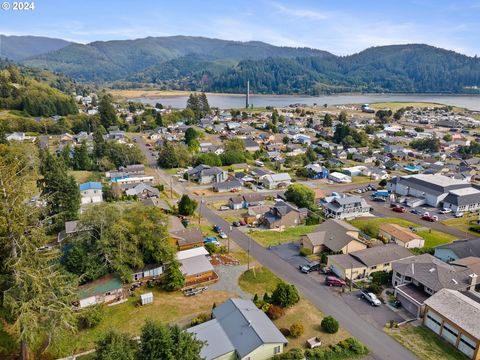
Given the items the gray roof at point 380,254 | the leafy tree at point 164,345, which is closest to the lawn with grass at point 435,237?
the gray roof at point 380,254

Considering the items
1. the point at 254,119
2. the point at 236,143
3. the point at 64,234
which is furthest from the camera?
the point at 254,119

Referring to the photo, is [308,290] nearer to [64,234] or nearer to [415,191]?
[64,234]

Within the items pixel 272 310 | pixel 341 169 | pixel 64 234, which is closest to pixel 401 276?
pixel 272 310

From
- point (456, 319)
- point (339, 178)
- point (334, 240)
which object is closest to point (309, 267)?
point (334, 240)

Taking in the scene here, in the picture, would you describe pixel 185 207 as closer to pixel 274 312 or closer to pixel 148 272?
pixel 148 272

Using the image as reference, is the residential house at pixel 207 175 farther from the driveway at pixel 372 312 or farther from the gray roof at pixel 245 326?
the gray roof at pixel 245 326

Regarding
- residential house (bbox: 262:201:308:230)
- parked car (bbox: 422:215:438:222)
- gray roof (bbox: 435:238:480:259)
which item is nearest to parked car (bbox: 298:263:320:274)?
residential house (bbox: 262:201:308:230)
